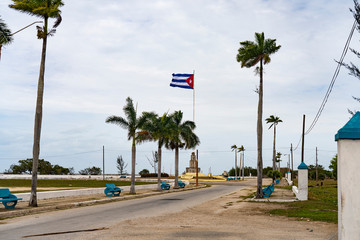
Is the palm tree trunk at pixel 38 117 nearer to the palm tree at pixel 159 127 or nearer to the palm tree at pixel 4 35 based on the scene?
the palm tree at pixel 4 35

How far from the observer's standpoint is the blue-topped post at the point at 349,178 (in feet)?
23.6

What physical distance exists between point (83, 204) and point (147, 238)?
40.3 feet

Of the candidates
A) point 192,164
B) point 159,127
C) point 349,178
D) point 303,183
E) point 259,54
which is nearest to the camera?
point 349,178

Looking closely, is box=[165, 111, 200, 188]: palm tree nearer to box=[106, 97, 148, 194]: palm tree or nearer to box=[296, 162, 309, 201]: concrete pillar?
box=[106, 97, 148, 194]: palm tree

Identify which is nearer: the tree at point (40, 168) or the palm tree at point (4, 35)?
the palm tree at point (4, 35)

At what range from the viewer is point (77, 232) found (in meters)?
11.6

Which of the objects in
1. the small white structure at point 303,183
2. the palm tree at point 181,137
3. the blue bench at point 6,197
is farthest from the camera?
the palm tree at point 181,137

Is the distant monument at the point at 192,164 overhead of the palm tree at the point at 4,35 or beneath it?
beneath

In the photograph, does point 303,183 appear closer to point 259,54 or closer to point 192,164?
point 259,54

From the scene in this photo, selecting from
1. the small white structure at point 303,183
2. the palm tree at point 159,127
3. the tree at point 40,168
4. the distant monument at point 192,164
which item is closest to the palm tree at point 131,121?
the palm tree at point 159,127

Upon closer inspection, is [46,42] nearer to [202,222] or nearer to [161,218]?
[161,218]

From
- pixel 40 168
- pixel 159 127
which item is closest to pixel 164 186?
pixel 159 127

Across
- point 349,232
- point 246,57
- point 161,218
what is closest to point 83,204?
point 161,218

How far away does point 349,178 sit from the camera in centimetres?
723
